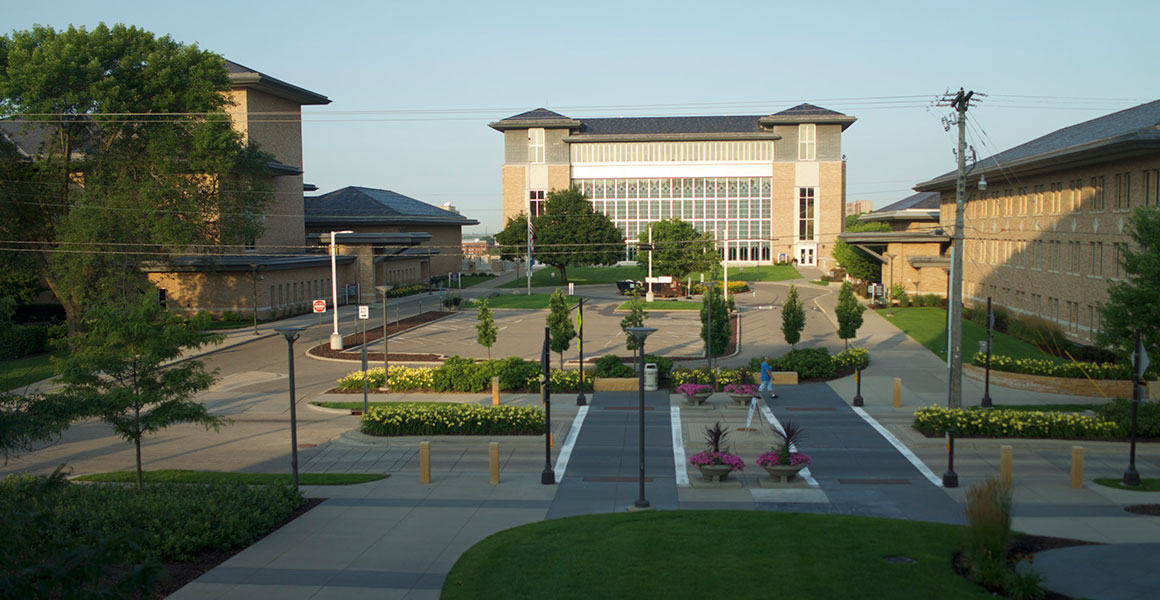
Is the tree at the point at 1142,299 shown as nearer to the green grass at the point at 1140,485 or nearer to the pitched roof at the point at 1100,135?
the green grass at the point at 1140,485

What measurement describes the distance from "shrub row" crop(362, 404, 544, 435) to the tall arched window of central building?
3548 inches

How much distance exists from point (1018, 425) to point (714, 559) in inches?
528

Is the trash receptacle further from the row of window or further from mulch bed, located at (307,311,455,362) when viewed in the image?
the row of window

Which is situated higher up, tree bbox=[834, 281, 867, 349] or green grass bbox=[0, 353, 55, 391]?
A: tree bbox=[834, 281, 867, 349]

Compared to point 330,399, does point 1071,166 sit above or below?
above

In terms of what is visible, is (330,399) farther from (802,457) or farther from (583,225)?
(583,225)

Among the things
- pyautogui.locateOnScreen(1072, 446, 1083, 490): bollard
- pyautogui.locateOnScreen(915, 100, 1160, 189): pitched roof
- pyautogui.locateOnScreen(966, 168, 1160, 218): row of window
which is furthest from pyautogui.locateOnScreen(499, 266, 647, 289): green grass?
pyautogui.locateOnScreen(1072, 446, 1083, 490): bollard

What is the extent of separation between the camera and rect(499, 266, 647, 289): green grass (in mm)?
88500

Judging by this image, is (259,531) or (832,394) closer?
(259,531)

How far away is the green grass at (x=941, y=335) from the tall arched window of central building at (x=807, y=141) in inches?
1986

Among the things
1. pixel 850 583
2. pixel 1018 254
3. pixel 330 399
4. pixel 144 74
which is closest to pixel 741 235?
pixel 1018 254

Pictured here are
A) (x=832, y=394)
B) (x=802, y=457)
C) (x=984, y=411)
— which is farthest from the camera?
(x=832, y=394)

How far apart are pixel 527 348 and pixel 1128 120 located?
28.5 m

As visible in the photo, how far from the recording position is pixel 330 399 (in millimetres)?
29844
